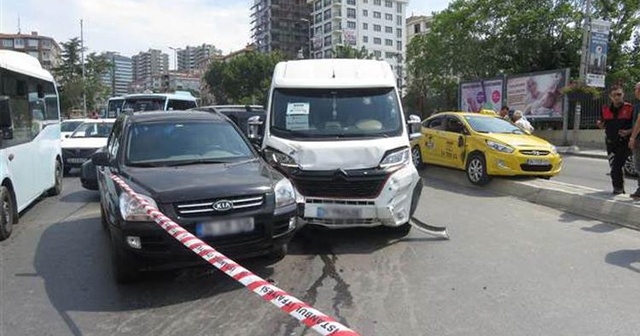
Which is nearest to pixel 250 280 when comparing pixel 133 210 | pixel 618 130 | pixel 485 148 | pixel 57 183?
pixel 133 210

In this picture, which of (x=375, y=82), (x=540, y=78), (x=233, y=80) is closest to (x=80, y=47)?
(x=233, y=80)

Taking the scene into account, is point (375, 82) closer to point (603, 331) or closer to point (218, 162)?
point (218, 162)

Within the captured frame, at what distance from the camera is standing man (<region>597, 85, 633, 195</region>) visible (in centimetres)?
897

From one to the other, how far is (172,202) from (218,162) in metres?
1.15

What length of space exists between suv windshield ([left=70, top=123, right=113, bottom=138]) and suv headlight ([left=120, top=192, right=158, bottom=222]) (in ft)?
38.4

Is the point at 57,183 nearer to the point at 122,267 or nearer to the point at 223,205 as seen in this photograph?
the point at 122,267

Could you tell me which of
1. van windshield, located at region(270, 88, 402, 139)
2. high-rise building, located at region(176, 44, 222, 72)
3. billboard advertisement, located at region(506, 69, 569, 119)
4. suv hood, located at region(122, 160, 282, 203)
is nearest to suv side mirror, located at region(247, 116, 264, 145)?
van windshield, located at region(270, 88, 402, 139)

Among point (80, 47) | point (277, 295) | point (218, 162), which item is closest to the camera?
point (277, 295)

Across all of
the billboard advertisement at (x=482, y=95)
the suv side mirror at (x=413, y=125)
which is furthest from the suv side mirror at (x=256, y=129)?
the billboard advertisement at (x=482, y=95)

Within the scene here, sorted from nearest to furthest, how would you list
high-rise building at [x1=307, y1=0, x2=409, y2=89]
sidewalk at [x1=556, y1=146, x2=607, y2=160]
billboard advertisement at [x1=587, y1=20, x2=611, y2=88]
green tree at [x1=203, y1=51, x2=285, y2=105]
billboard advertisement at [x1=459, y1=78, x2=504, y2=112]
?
sidewalk at [x1=556, y1=146, x2=607, y2=160] → billboard advertisement at [x1=587, y1=20, x2=611, y2=88] → billboard advertisement at [x1=459, y1=78, x2=504, y2=112] → green tree at [x1=203, y1=51, x2=285, y2=105] → high-rise building at [x1=307, y1=0, x2=409, y2=89]

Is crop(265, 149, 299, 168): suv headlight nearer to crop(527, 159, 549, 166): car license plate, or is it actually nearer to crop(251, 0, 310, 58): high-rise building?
crop(527, 159, 549, 166): car license plate

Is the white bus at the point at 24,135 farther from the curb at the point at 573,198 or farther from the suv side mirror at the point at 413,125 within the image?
the curb at the point at 573,198

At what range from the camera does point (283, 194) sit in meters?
5.48

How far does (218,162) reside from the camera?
19.7ft
